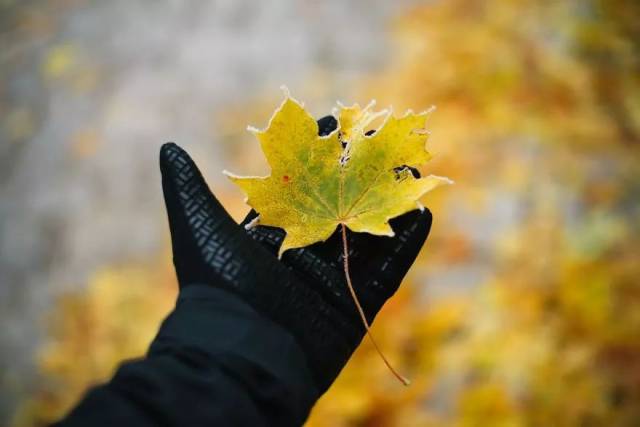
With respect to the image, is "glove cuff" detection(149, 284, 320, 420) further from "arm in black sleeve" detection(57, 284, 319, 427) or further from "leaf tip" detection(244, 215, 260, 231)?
"leaf tip" detection(244, 215, 260, 231)

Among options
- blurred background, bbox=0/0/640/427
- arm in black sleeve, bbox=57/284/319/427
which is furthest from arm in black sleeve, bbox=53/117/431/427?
blurred background, bbox=0/0/640/427

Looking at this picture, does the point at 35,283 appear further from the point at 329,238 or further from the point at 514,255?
the point at 514,255

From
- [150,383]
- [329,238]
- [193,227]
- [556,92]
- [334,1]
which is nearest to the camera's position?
[150,383]

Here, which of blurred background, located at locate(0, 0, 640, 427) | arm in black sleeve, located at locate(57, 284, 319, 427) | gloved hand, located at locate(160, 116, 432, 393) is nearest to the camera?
arm in black sleeve, located at locate(57, 284, 319, 427)

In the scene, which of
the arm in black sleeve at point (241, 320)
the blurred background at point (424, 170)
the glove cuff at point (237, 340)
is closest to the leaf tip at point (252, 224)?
the arm in black sleeve at point (241, 320)

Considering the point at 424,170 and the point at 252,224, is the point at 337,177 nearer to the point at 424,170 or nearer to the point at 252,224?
the point at 252,224

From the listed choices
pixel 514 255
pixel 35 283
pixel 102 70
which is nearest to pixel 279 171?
pixel 514 255

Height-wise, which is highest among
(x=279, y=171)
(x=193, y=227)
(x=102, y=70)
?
(x=102, y=70)

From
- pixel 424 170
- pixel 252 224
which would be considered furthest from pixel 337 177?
pixel 424 170

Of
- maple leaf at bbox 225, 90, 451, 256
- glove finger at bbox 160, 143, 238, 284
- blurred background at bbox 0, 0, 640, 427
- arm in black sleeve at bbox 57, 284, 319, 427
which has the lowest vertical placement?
arm in black sleeve at bbox 57, 284, 319, 427
